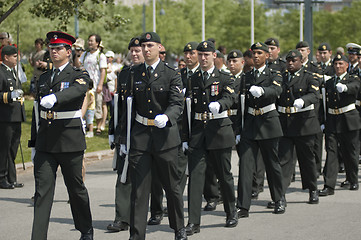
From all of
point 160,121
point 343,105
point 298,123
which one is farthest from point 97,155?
point 160,121

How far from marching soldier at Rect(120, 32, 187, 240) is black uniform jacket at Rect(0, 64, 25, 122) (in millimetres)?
4552

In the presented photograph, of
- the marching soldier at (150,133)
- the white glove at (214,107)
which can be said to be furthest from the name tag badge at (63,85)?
the white glove at (214,107)

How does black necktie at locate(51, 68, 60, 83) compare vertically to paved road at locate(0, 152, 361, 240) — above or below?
above

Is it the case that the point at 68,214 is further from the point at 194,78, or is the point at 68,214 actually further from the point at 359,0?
the point at 359,0

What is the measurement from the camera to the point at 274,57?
12.5 meters

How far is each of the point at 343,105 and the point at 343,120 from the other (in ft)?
0.88

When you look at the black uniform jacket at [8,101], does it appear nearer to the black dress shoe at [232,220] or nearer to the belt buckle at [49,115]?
the belt buckle at [49,115]

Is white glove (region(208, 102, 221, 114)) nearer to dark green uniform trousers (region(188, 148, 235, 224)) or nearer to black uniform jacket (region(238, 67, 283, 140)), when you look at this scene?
dark green uniform trousers (region(188, 148, 235, 224))

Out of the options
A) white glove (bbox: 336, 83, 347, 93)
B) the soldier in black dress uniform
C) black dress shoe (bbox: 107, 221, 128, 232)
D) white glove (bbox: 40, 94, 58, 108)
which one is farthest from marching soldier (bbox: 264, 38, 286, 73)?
white glove (bbox: 40, 94, 58, 108)

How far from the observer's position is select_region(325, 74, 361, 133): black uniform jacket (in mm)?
11414

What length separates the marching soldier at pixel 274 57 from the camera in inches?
479

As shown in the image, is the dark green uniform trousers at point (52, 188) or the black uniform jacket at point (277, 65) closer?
the dark green uniform trousers at point (52, 188)

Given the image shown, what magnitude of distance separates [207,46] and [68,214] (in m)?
Answer: 2.85

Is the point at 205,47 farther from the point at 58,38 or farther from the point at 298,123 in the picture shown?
the point at 298,123
